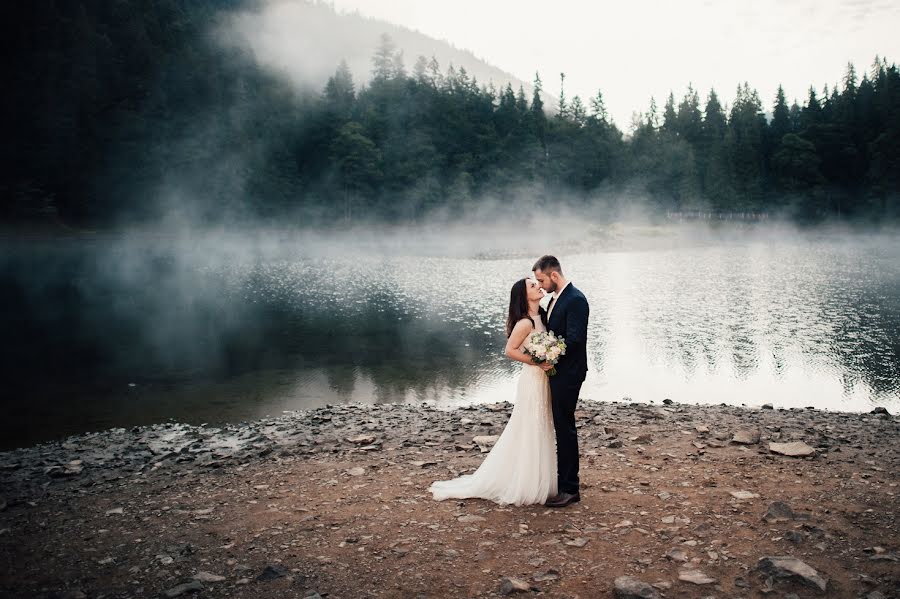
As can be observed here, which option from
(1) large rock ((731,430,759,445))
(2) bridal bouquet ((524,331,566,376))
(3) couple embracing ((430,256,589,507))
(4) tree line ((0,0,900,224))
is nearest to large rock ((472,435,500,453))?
(3) couple embracing ((430,256,589,507))

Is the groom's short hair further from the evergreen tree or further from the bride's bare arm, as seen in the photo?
the evergreen tree

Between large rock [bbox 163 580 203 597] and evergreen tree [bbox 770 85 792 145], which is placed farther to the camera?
evergreen tree [bbox 770 85 792 145]

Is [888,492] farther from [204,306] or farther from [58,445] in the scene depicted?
[204,306]

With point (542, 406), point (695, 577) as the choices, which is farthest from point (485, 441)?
point (695, 577)

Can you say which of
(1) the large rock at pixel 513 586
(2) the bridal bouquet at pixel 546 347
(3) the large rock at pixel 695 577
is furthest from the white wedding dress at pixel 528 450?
(3) the large rock at pixel 695 577

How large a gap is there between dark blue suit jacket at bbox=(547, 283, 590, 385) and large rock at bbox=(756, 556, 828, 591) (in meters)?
A: 2.45

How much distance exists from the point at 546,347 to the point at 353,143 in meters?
104

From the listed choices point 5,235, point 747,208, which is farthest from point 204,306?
point 747,208

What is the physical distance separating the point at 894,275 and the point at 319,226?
3120 inches

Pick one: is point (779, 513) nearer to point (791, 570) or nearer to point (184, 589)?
point (791, 570)

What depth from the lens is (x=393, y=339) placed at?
23.5 m

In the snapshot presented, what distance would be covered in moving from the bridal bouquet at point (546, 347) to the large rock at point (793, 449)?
14.6 feet

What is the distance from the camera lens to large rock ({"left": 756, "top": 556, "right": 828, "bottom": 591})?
202 inches

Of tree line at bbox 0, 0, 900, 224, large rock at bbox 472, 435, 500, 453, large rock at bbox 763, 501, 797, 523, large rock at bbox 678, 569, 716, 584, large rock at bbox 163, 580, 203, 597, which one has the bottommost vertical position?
large rock at bbox 472, 435, 500, 453
